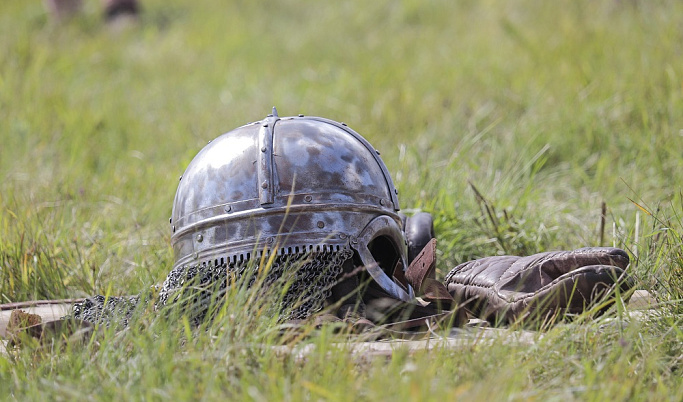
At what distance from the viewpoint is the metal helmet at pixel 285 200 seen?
3355mm

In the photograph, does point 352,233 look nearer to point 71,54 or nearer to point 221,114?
point 221,114

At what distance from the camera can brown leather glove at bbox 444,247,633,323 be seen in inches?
119

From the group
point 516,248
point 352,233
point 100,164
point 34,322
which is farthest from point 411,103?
point 34,322

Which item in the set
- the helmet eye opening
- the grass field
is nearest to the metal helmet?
the helmet eye opening

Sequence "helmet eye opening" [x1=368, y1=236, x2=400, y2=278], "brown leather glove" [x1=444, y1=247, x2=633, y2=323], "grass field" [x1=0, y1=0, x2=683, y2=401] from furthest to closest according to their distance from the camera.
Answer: "helmet eye opening" [x1=368, y1=236, x2=400, y2=278]
"brown leather glove" [x1=444, y1=247, x2=633, y2=323]
"grass field" [x1=0, y1=0, x2=683, y2=401]

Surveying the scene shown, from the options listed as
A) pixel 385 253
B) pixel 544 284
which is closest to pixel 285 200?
pixel 385 253

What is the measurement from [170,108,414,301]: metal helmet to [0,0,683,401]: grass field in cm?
46

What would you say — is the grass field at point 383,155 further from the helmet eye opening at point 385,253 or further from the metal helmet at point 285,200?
the helmet eye opening at point 385,253

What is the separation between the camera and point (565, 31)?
852 centimetres

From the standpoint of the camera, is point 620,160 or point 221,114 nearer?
point 620,160

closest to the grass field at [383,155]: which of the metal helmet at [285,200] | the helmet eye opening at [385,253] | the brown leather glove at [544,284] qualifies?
the brown leather glove at [544,284]

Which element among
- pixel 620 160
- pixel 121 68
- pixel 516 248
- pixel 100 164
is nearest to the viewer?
pixel 516 248

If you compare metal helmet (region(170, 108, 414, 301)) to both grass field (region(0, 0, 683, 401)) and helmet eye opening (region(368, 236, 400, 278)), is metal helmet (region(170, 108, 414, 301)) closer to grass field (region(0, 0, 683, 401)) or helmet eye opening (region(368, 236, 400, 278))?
helmet eye opening (region(368, 236, 400, 278))

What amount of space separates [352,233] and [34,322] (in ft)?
4.56
